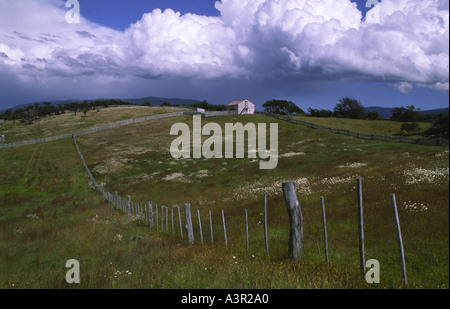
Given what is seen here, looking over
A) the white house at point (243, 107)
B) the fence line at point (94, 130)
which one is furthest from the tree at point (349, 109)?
the fence line at point (94, 130)

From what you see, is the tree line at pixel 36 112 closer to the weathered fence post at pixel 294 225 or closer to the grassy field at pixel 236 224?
the grassy field at pixel 236 224

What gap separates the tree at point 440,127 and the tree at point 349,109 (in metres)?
161

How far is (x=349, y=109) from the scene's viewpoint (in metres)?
158

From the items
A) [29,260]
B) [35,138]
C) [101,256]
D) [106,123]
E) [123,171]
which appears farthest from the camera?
[106,123]

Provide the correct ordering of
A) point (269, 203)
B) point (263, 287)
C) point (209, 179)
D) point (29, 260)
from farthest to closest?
point (209, 179), point (269, 203), point (29, 260), point (263, 287)

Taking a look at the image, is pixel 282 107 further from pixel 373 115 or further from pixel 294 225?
pixel 294 225

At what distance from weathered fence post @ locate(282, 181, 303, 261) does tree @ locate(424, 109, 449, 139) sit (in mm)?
5391

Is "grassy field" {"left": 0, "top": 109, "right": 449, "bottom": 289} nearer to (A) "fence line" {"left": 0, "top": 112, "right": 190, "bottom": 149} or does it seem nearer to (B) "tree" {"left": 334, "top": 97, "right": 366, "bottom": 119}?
(A) "fence line" {"left": 0, "top": 112, "right": 190, "bottom": 149}

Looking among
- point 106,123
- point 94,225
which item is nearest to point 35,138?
point 106,123

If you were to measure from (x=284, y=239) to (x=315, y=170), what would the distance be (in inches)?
898

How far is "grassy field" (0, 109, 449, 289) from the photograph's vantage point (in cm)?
898

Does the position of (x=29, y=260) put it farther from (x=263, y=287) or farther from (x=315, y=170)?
(x=315, y=170)

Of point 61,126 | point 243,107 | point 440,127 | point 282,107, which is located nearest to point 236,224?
point 440,127

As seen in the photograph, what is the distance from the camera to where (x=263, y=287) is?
296 inches
